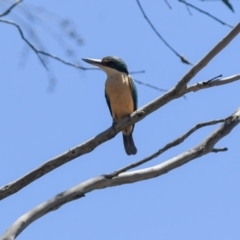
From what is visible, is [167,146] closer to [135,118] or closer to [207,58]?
[135,118]

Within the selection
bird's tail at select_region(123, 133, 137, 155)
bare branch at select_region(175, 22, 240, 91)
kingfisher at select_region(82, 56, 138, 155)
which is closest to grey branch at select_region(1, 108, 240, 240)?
bare branch at select_region(175, 22, 240, 91)

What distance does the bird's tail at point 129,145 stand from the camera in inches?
244

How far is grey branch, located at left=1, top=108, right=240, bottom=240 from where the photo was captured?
2904 millimetres

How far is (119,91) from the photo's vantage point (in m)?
5.93

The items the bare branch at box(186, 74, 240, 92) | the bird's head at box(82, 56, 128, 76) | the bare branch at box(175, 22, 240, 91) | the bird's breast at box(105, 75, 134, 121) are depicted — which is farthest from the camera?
the bird's head at box(82, 56, 128, 76)

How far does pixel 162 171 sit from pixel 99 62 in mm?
3292

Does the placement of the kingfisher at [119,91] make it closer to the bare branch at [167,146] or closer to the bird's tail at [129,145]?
the bird's tail at [129,145]

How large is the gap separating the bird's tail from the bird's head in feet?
2.17

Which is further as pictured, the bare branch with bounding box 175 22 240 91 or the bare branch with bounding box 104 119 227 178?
the bare branch with bounding box 104 119 227 178

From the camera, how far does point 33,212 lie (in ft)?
9.29

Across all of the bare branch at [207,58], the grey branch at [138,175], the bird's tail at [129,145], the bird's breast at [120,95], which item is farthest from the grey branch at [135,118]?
the bird's tail at [129,145]

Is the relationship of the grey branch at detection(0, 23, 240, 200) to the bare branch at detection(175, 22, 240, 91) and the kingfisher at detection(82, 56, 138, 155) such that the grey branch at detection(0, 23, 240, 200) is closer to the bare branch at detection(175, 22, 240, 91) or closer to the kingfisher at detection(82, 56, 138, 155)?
the bare branch at detection(175, 22, 240, 91)

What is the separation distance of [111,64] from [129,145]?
2.78 ft

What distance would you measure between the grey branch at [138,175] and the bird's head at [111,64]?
307 cm
